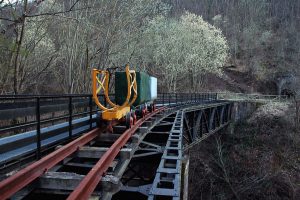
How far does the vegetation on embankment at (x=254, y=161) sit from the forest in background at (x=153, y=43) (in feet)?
40.0

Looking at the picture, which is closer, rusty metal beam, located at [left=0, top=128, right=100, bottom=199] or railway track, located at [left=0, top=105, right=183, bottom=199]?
rusty metal beam, located at [left=0, top=128, right=100, bottom=199]

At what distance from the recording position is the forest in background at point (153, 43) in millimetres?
12961

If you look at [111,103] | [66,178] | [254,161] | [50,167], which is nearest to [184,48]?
[254,161]

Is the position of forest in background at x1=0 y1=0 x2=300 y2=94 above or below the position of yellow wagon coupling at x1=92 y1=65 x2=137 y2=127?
above

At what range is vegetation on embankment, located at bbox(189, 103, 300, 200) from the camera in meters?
22.5

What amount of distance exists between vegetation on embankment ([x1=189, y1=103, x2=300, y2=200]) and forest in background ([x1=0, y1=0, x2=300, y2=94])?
12.2 metres

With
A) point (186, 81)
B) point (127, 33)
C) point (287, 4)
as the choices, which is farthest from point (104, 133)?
point (287, 4)

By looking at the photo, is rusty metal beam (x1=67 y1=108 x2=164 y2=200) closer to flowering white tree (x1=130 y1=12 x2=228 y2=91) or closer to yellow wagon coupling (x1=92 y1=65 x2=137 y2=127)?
yellow wagon coupling (x1=92 y1=65 x2=137 y2=127)

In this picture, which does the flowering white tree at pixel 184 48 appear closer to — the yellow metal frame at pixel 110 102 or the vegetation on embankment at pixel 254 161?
the vegetation on embankment at pixel 254 161

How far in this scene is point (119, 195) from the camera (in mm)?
4465

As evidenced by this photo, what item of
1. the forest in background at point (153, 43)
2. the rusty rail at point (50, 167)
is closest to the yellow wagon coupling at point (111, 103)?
the forest in background at point (153, 43)

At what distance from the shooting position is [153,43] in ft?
138

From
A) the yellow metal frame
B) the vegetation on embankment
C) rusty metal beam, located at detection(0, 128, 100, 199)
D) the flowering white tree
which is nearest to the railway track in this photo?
rusty metal beam, located at detection(0, 128, 100, 199)

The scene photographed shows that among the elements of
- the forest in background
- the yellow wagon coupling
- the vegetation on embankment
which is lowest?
the vegetation on embankment
